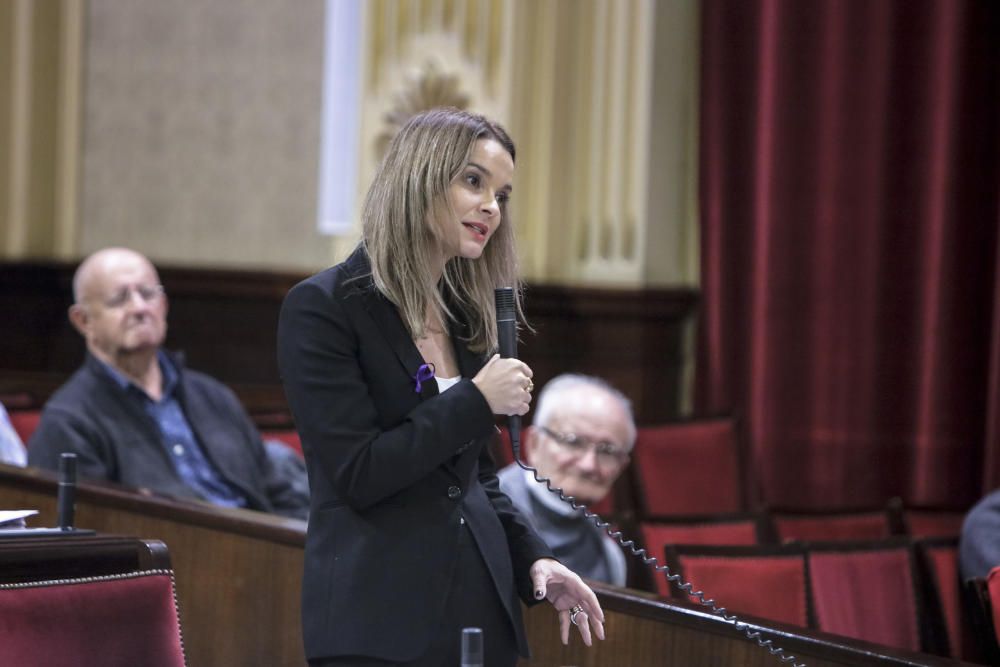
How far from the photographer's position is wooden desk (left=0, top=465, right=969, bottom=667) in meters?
2.53

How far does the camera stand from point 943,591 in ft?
11.3

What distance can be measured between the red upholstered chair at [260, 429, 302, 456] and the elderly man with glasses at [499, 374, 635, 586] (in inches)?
36.8

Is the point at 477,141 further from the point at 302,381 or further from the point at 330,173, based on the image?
the point at 330,173

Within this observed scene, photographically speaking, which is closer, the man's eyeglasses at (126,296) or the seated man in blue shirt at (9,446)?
the seated man in blue shirt at (9,446)

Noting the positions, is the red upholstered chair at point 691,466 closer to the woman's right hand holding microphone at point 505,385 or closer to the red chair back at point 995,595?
the red chair back at point 995,595

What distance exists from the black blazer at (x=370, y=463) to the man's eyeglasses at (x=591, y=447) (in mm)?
1841

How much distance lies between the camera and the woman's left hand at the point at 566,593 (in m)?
1.90

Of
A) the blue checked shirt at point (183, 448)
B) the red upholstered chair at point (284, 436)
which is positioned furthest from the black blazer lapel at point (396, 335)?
the red upholstered chair at point (284, 436)

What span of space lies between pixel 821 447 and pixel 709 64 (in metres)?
1.43

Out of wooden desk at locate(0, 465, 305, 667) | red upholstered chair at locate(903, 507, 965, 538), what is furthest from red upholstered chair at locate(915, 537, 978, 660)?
wooden desk at locate(0, 465, 305, 667)

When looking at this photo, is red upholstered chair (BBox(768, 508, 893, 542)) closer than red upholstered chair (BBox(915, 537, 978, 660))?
No

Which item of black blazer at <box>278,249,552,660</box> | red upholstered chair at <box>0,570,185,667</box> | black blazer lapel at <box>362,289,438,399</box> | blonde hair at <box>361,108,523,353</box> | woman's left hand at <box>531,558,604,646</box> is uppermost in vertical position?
blonde hair at <box>361,108,523,353</box>

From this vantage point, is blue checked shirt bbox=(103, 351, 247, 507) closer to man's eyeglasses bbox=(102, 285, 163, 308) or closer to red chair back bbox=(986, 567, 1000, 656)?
man's eyeglasses bbox=(102, 285, 163, 308)

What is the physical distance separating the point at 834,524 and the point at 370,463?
2.69m
